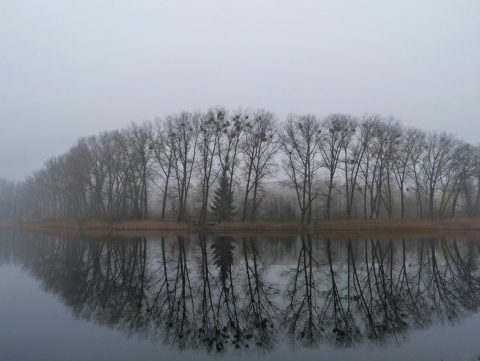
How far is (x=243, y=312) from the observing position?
1000 centimetres

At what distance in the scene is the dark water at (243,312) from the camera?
24.9 ft

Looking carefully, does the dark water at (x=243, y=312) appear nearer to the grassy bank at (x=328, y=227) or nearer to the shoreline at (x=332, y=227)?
the shoreline at (x=332, y=227)

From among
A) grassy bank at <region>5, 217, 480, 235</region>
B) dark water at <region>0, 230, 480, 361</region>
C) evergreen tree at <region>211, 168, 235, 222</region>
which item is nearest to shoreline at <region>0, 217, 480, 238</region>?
grassy bank at <region>5, 217, 480, 235</region>

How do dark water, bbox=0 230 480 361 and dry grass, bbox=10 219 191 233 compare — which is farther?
dry grass, bbox=10 219 191 233

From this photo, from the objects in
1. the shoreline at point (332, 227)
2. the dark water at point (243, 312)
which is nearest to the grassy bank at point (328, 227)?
the shoreline at point (332, 227)

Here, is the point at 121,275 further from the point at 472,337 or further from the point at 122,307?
the point at 472,337

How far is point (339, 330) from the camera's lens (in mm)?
8633

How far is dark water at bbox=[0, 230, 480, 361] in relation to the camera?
7602 millimetres

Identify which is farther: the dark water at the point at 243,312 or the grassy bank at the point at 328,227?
the grassy bank at the point at 328,227

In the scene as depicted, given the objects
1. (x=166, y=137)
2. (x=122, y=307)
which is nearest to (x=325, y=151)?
(x=166, y=137)

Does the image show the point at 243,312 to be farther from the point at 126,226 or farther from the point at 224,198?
the point at 224,198

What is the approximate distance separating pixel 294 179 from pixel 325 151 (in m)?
5.25

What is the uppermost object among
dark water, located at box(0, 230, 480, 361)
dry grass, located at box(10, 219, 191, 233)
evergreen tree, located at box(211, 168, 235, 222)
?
evergreen tree, located at box(211, 168, 235, 222)

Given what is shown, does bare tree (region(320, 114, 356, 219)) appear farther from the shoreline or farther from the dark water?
the dark water
